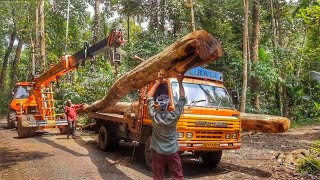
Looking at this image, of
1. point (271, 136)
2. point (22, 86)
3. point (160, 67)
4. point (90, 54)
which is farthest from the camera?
point (22, 86)

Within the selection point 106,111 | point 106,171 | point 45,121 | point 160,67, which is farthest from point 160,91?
point 45,121

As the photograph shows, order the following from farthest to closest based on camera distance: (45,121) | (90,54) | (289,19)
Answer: (289,19), (45,121), (90,54)

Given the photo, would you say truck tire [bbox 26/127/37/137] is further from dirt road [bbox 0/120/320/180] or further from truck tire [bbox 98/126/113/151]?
truck tire [bbox 98/126/113/151]

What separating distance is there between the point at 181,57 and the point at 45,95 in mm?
8977

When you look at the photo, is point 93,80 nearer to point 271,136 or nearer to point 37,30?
point 37,30

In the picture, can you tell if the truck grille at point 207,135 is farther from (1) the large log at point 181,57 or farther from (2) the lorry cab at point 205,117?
(1) the large log at point 181,57

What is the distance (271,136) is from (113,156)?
769 cm

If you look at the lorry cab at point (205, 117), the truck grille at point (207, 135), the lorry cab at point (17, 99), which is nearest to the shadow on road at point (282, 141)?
the lorry cab at point (205, 117)

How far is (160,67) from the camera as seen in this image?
251 inches

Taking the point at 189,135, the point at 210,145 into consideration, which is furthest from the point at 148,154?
the point at 210,145

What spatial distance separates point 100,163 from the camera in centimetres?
832

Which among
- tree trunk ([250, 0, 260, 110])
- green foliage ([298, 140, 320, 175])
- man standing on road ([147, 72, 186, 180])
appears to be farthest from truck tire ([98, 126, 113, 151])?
tree trunk ([250, 0, 260, 110])

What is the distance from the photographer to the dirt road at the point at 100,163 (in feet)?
23.8

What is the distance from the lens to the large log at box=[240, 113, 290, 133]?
7.97 metres
